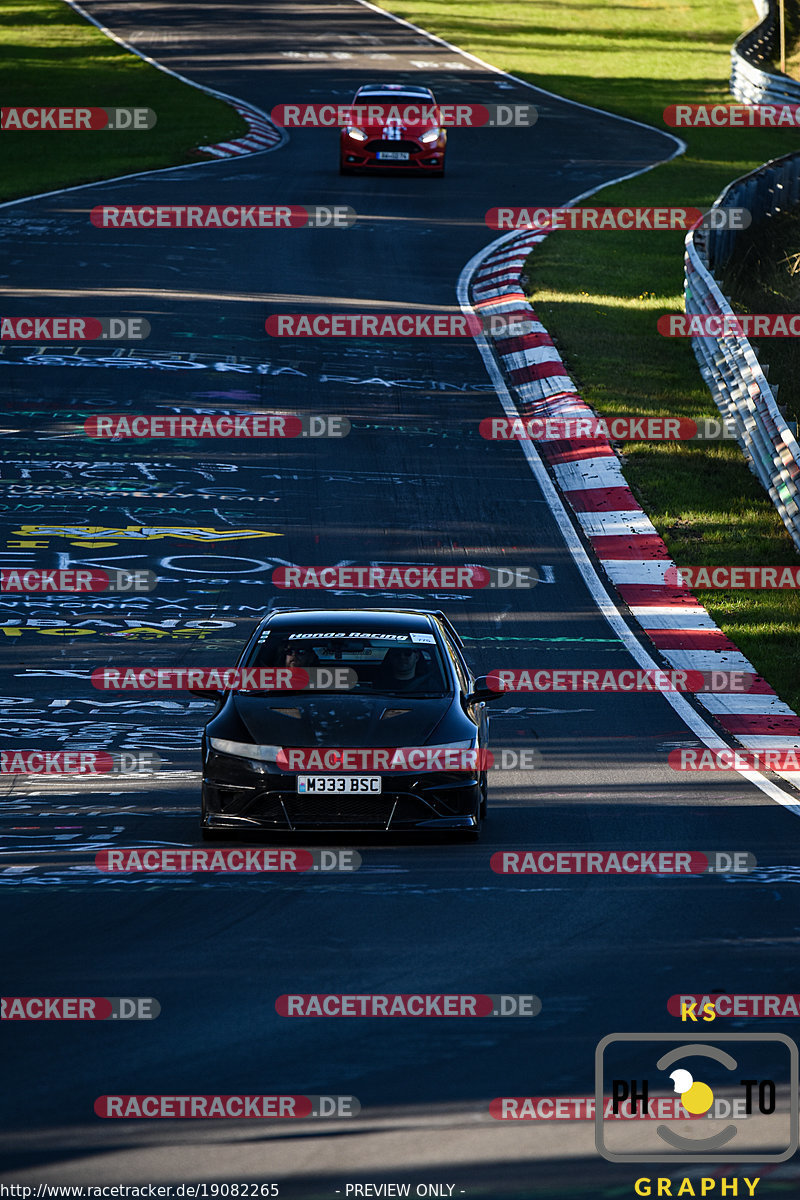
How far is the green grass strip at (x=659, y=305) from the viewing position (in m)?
16.7

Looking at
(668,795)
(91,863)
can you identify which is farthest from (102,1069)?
(668,795)

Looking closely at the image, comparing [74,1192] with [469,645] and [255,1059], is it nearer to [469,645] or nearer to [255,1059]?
[255,1059]

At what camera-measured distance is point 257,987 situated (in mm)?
7504

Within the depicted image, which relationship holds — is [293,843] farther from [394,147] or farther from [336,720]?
A: [394,147]

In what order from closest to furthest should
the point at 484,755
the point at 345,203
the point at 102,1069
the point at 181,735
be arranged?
the point at 102,1069
the point at 484,755
the point at 181,735
the point at 345,203

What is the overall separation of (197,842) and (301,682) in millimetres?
1252

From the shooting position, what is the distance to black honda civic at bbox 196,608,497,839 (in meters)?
9.88

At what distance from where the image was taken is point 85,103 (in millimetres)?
44188

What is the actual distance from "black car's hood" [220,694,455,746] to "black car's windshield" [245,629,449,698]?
8.2 inches

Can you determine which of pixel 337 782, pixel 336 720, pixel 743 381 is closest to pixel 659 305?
pixel 743 381

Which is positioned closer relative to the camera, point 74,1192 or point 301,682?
point 74,1192

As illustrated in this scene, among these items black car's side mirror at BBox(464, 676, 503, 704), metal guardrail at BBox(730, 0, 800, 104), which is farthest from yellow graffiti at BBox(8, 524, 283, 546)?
metal guardrail at BBox(730, 0, 800, 104)

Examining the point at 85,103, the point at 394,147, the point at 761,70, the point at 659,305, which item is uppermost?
the point at 761,70

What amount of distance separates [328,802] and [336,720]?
1.71 ft
